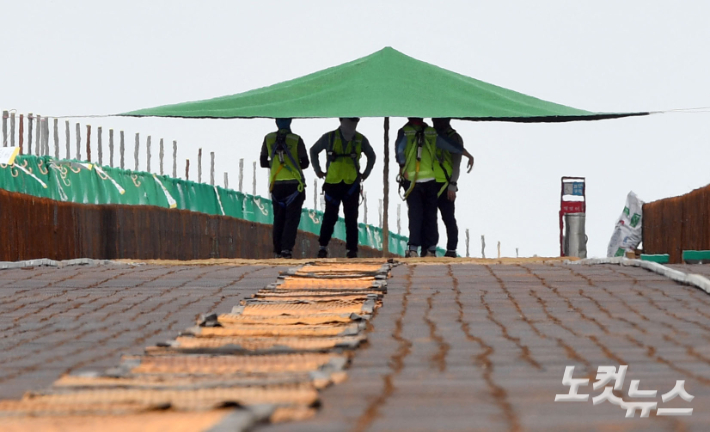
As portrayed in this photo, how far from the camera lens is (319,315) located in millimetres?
6836

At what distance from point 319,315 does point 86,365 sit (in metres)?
1.83

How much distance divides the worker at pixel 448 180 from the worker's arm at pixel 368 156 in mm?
688

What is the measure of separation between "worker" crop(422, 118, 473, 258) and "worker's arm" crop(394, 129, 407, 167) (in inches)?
13.4

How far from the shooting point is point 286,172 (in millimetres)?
13430

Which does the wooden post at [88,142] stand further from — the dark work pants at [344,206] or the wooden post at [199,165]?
the dark work pants at [344,206]

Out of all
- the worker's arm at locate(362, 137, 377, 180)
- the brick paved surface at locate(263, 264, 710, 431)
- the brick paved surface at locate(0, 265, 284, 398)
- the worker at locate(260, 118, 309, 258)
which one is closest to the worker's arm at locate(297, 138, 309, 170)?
the worker at locate(260, 118, 309, 258)

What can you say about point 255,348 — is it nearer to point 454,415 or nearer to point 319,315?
point 319,315

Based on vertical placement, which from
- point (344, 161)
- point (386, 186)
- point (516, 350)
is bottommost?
point (516, 350)

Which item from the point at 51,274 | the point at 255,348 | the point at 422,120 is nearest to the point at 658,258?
the point at 422,120

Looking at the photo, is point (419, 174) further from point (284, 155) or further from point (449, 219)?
point (284, 155)

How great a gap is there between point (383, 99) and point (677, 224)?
6.72 m

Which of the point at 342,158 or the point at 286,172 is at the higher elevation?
the point at 342,158

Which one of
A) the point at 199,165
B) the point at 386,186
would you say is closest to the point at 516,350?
the point at 386,186

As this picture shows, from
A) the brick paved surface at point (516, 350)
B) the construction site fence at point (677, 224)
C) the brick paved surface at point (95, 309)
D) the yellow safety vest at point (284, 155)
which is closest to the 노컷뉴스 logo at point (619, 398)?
the brick paved surface at point (516, 350)
